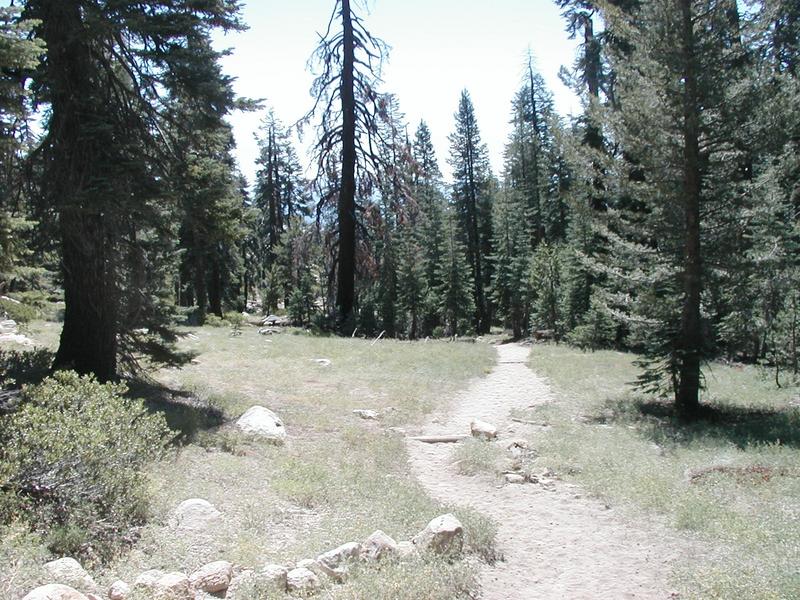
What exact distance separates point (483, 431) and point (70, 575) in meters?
7.10

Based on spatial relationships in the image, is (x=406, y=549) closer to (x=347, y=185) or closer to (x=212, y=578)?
(x=212, y=578)

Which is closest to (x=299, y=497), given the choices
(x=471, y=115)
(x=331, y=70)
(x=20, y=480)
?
(x=20, y=480)

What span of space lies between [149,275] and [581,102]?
1001 cm

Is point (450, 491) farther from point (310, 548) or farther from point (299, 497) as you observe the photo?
point (310, 548)

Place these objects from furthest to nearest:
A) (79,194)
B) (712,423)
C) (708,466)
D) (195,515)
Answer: (712,423) → (708,466) → (79,194) → (195,515)

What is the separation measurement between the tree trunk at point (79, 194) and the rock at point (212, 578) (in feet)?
18.3

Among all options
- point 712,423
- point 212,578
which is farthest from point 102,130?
point 712,423

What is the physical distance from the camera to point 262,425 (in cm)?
871

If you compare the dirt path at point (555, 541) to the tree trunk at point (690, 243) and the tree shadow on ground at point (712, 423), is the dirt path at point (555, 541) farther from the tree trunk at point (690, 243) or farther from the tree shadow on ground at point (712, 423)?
the tree trunk at point (690, 243)

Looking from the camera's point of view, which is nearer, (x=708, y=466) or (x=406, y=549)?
(x=406, y=549)

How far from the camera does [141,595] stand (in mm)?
3844

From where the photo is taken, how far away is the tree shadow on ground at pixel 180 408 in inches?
319

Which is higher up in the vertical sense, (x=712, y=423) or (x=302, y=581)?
(x=302, y=581)

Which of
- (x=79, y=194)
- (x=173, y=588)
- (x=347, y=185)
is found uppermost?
(x=347, y=185)
